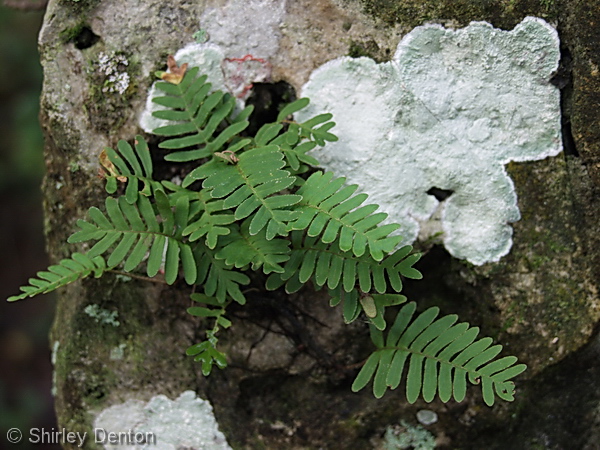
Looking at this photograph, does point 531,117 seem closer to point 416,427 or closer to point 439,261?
point 439,261

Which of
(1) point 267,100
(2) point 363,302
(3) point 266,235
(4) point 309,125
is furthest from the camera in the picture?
(1) point 267,100

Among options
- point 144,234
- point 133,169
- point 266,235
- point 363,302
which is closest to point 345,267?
point 363,302

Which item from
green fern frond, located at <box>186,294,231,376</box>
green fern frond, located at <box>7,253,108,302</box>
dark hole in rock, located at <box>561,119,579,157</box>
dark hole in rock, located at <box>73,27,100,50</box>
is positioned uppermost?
dark hole in rock, located at <box>73,27,100,50</box>

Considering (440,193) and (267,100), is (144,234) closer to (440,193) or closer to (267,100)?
(267,100)

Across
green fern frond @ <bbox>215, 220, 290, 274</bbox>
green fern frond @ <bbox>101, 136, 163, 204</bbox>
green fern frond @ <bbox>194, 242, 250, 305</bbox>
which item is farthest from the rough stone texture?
green fern frond @ <bbox>215, 220, 290, 274</bbox>

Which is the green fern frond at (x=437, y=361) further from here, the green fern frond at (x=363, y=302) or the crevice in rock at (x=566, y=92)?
the crevice in rock at (x=566, y=92)

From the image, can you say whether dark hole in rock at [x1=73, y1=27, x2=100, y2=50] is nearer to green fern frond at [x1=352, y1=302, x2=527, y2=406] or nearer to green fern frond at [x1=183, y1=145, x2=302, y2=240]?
green fern frond at [x1=183, y1=145, x2=302, y2=240]
